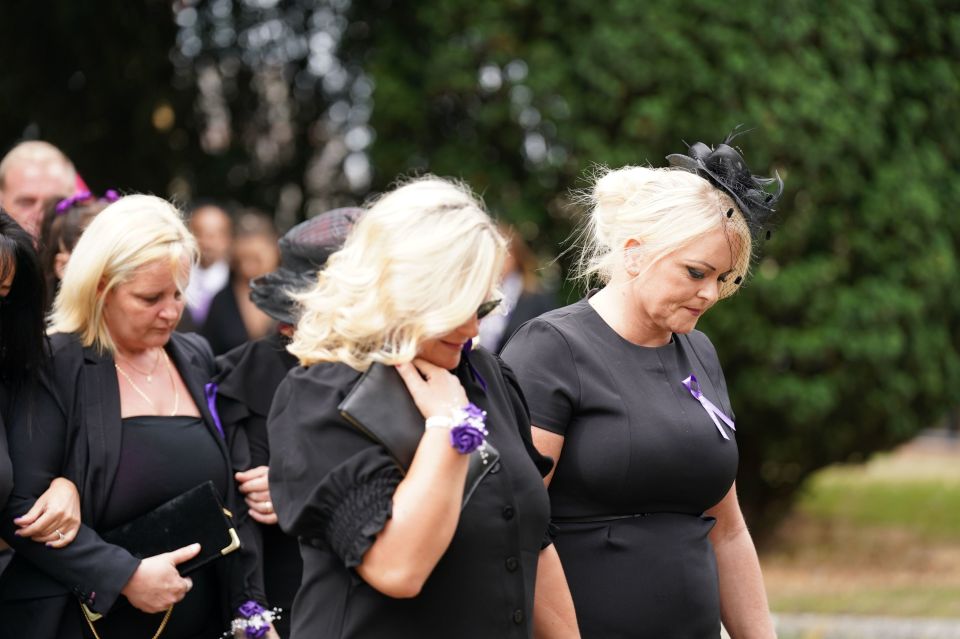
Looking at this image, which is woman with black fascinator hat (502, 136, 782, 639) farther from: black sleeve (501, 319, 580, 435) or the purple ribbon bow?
the purple ribbon bow

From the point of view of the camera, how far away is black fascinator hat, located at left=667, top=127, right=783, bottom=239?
3238 mm

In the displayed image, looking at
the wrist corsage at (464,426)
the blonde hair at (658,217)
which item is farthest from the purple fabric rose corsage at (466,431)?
the blonde hair at (658,217)

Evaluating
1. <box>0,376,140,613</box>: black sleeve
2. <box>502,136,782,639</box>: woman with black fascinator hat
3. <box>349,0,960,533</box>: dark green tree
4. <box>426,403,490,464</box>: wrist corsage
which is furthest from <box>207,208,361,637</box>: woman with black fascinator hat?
<box>349,0,960,533</box>: dark green tree

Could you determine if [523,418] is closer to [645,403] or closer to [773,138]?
[645,403]

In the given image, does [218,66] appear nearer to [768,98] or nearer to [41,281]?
[768,98]

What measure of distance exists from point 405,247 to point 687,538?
4.10 ft

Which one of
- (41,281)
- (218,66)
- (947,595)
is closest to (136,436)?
(41,281)

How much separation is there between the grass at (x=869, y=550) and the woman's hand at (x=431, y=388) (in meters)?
6.10

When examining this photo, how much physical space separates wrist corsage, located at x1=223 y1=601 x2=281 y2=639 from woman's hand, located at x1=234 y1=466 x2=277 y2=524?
0.81 ft

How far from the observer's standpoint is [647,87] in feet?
28.6

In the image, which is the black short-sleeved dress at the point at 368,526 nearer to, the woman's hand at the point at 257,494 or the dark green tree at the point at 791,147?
the woman's hand at the point at 257,494

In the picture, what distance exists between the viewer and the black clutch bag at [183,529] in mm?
3328

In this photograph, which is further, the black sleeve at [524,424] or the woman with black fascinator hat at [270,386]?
the woman with black fascinator hat at [270,386]

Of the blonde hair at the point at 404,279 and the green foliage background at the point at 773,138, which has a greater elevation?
the blonde hair at the point at 404,279
